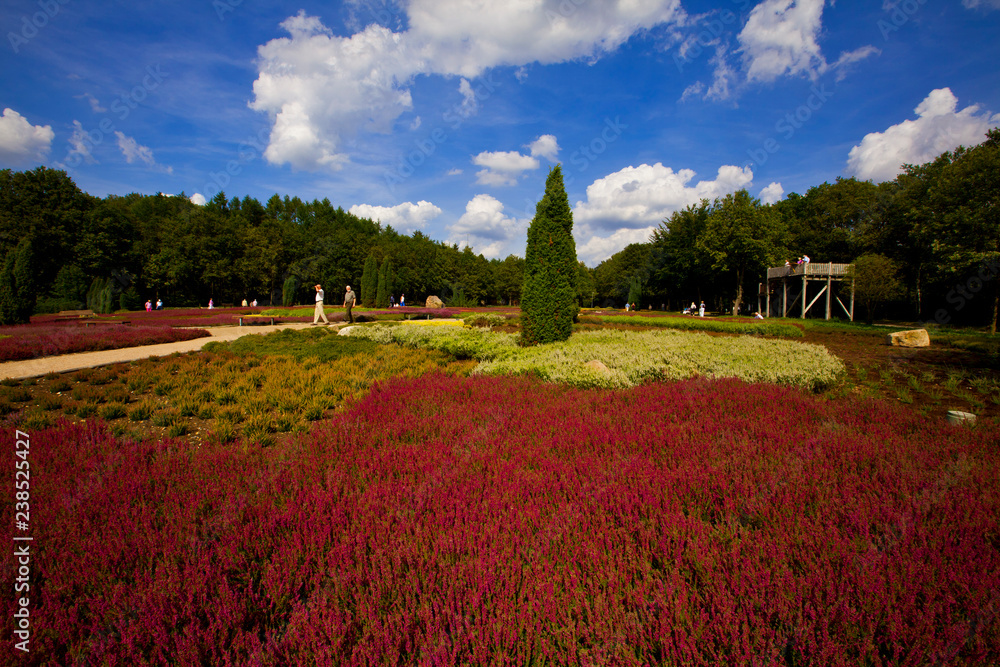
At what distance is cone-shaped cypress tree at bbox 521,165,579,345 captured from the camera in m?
11.5

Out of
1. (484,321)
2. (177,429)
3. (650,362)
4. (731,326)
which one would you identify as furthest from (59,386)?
(731,326)

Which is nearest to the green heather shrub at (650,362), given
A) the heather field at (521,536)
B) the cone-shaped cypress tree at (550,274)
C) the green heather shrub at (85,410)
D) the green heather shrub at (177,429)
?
the cone-shaped cypress tree at (550,274)

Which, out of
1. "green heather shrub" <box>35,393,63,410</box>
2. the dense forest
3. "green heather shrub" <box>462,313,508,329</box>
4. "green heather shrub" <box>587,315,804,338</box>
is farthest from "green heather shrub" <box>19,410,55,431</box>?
"green heather shrub" <box>587,315,804,338</box>

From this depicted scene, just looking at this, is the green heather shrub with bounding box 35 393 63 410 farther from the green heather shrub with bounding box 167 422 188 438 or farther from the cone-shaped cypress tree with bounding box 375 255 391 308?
the cone-shaped cypress tree with bounding box 375 255 391 308

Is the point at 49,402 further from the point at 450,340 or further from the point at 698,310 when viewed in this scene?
the point at 698,310

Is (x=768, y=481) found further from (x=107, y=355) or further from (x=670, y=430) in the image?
(x=107, y=355)

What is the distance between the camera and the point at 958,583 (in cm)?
188

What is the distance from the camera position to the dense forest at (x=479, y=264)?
2222cm

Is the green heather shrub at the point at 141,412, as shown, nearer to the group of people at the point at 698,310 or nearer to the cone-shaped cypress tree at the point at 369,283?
the group of people at the point at 698,310

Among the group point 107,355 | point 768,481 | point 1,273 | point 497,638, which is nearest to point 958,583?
point 768,481

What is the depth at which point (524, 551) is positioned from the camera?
226cm

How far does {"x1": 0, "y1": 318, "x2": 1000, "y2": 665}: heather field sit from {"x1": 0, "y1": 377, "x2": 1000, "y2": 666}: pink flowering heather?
2cm

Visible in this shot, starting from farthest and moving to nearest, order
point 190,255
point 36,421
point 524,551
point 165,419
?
point 190,255 → point 165,419 → point 36,421 → point 524,551

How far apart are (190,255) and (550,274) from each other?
57209 millimetres
